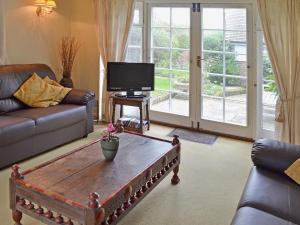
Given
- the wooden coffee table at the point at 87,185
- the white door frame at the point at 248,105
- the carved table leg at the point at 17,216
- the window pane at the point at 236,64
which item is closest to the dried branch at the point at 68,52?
the white door frame at the point at 248,105

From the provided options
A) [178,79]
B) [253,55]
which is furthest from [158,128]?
[253,55]

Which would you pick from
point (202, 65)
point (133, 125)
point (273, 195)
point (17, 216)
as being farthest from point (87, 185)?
point (202, 65)

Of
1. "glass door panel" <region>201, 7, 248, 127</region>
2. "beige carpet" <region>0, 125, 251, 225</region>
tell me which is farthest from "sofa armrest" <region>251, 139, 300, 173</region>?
"glass door panel" <region>201, 7, 248, 127</region>

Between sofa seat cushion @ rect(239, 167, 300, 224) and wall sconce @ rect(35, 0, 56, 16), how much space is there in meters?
3.99

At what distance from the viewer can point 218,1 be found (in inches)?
187

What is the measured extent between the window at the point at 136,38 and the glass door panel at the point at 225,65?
1.04 meters

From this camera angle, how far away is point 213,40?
4898mm

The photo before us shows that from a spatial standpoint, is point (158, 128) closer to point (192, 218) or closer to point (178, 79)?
point (178, 79)

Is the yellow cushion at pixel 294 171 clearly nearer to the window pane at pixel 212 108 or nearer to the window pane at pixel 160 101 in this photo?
the window pane at pixel 212 108

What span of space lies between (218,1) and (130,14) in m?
1.31

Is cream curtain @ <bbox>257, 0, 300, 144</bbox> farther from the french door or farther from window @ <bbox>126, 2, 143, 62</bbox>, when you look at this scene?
window @ <bbox>126, 2, 143, 62</bbox>

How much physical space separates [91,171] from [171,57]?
303cm

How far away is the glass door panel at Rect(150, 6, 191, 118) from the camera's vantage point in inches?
203

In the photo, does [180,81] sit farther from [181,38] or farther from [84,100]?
[84,100]
